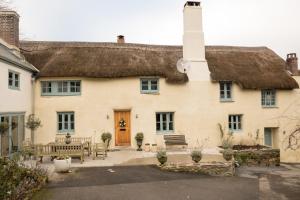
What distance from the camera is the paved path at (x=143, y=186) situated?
29.9 feet

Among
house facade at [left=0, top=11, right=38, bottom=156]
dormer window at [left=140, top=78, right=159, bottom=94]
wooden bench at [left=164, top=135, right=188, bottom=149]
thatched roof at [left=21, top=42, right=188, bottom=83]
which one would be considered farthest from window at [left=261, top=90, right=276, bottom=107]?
house facade at [left=0, top=11, right=38, bottom=156]

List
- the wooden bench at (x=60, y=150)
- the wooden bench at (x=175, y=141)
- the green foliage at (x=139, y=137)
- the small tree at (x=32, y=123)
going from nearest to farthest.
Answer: the wooden bench at (x=60, y=150), the small tree at (x=32, y=123), the wooden bench at (x=175, y=141), the green foliage at (x=139, y=137)

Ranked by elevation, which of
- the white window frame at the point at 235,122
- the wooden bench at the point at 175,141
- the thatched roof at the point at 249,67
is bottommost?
the wooden bench at the point at 175,141

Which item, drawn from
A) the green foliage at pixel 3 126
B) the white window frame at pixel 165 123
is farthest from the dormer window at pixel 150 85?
the green foliage at pixel 3 126

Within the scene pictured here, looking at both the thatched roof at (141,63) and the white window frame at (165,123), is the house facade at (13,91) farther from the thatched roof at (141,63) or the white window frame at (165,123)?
the white window frame at (165,123)

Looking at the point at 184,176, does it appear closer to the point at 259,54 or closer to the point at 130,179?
the point at 130,179

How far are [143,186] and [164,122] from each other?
8.82m

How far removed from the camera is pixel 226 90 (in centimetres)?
1948

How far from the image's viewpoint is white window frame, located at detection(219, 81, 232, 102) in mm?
19344

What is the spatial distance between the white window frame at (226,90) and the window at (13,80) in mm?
12329

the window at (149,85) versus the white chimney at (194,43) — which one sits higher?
the white chimney at (194,43)

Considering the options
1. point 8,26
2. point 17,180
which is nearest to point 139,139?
point 17,180

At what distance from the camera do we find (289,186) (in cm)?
1029

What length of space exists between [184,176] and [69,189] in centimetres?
467
